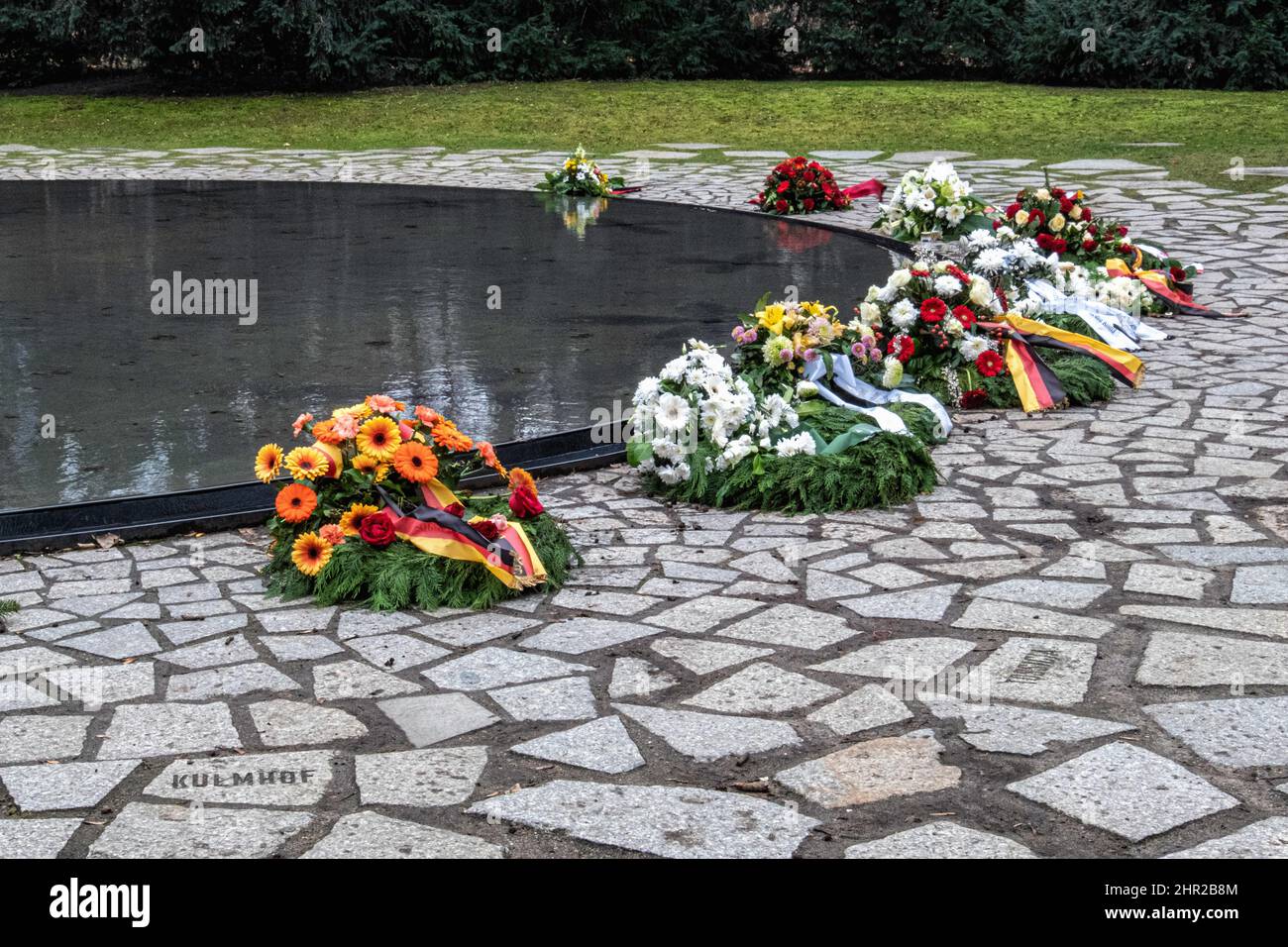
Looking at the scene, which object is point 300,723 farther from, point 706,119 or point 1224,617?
point 706,119

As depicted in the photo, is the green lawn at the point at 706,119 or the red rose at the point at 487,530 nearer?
the red rose at the point at 487,530

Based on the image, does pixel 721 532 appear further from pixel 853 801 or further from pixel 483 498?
pixel 853 801

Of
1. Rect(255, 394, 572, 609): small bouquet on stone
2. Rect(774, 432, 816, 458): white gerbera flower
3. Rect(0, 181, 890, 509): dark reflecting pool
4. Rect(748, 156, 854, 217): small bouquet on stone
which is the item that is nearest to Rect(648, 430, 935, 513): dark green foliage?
Rect(774, 432, 816, 458): white gerbera flower

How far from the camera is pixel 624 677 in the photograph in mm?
3936

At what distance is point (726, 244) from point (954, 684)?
7.99 m

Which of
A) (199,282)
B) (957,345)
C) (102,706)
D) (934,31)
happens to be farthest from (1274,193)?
(934,31)

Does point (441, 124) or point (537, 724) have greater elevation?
point (441, 124)

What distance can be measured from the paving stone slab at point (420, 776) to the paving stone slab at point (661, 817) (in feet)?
0.35

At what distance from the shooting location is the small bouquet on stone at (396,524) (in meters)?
4.52

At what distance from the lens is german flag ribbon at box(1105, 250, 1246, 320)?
8.72 meters

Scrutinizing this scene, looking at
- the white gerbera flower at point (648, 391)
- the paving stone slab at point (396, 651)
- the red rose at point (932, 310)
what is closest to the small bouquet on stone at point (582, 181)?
the red rose at point (932, 310)

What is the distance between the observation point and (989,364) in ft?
22.4

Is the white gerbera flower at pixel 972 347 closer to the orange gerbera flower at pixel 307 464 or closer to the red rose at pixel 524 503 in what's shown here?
the red rose at pixel 524 503

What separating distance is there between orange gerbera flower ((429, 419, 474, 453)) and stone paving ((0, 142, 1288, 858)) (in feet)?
1.80
